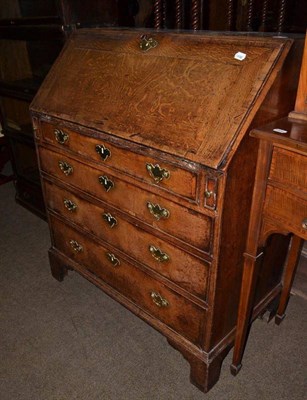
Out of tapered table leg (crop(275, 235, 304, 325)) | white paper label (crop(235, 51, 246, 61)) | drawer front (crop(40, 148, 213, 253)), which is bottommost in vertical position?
tapered table leg (crop(275, 235, 304, 325))

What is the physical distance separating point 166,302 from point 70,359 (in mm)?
652

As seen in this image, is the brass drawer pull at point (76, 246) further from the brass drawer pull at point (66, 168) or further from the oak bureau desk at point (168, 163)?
the brass drawer pull at point (66, 168)

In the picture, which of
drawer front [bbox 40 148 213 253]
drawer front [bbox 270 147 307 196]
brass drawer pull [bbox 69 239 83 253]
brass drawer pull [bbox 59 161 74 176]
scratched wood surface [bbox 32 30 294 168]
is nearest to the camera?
drawer front [bbox 270 147 307 196]

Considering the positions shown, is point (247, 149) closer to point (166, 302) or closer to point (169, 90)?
point (169, 90)

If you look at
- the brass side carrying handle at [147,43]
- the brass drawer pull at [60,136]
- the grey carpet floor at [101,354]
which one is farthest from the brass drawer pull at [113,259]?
the brass side carrying handle at [147,43]

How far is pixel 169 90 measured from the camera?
5.04 ft

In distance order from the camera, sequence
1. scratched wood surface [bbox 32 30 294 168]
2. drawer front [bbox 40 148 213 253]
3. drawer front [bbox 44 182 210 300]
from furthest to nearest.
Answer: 1. drawer front [bbox 44 182 210 300]
2. drawer front [bbox 40 148 213 253]
3. scratched wood surface [bbox 32 30 294 168]

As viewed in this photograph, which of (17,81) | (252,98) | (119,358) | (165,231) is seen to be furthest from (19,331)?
(17,81)

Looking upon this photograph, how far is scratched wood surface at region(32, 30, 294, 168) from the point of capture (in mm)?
1328

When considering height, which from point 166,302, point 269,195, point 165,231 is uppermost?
point 269,195

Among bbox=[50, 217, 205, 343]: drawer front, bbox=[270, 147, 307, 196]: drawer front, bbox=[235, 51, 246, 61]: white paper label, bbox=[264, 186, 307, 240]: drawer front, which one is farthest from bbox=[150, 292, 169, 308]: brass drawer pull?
bbox=[235, 51, 246, 61]: white paper label

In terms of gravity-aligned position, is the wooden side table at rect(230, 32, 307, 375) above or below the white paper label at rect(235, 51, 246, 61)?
below

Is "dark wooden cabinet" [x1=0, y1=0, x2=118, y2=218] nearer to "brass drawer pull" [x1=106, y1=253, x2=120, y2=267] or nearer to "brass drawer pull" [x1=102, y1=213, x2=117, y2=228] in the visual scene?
"brass drawer pull" [x1=102, y1=213, x2=117, y2=228]

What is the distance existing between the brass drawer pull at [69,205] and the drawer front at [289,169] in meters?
1.16
